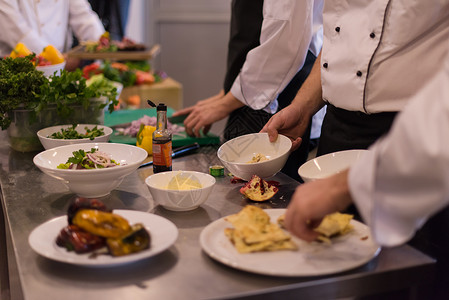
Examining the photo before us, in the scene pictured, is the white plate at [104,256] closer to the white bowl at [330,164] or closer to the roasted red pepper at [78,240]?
the roasted red pepper at [78,240]

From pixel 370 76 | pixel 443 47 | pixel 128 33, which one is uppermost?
pixel 443 47

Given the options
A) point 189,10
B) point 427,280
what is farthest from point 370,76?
point 189,10

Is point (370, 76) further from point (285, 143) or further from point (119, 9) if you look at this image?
point (119, 9)

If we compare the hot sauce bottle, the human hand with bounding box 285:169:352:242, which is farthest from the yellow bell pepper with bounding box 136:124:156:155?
the human hand with bounding box 285:169:352:242

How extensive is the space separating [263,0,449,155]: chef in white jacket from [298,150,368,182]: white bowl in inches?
5.6

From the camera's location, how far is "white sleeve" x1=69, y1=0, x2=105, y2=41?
3.80 m

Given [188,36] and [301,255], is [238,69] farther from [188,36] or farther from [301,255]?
[188,36]

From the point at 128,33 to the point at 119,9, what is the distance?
0.89 m

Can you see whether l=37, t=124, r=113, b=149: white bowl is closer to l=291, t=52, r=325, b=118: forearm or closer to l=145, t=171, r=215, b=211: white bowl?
l=145, t=171, r=215, b=211: white bowl

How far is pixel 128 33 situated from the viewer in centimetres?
662

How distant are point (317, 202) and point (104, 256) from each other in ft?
1.37

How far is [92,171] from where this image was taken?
4.49 ft

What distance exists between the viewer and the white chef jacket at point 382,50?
1415 millimetres

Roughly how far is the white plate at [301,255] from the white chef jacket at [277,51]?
3.50ft
